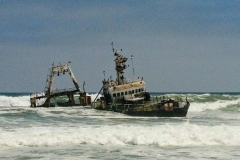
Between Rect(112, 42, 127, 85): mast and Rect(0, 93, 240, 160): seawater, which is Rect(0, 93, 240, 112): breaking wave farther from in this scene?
Rect(0, 93, 240, 160): seawater

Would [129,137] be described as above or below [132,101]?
below

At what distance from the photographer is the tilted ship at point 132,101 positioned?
4072cm

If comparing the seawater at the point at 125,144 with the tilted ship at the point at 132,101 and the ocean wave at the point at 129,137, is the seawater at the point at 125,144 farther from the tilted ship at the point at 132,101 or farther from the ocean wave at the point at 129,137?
the tilted ship at the point at 132,101

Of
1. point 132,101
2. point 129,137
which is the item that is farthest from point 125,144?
point 132,101

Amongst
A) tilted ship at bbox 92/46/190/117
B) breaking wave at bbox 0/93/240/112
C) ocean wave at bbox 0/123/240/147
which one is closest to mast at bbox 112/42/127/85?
tilted ship at bbox 92/46/190/117

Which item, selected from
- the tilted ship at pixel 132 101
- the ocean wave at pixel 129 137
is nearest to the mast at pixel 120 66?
the tilted ship at pixel 132 101

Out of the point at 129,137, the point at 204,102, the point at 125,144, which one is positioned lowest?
the point at 125,144

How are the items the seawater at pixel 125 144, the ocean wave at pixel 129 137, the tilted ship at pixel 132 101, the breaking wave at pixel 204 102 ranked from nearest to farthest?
the seawater at pixel 125 144 → the ocean wave at pixel 129 137 → the tilted ship at pixel 132 101 → the breaking wave at pixel 204 102

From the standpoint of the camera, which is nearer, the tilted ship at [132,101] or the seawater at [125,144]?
the seawater at [125,144]

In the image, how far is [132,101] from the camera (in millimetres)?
43688

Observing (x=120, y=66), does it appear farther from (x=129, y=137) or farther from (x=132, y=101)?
(x=129, y=137)

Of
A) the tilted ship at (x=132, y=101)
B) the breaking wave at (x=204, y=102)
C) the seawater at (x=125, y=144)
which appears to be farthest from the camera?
the breaking wave at (x=204, y=102)

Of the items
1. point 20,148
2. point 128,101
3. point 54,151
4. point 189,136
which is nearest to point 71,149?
point 54,151

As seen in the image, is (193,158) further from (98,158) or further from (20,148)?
(20,148)
